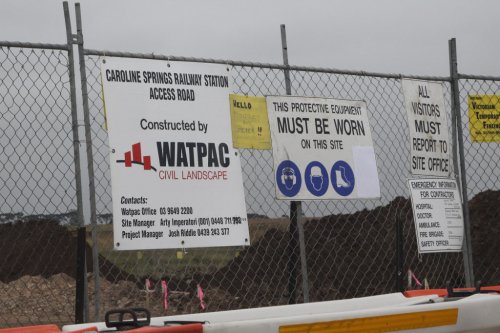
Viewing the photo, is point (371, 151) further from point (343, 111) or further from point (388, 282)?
point (388, 282)

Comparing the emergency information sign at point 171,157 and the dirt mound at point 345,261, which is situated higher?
the emergency information sign at point 171,157

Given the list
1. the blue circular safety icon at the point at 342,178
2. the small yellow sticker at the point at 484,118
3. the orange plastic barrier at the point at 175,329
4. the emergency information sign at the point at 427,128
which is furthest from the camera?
the small yellow sticker at the point at 484,118

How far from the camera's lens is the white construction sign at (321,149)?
746 cm

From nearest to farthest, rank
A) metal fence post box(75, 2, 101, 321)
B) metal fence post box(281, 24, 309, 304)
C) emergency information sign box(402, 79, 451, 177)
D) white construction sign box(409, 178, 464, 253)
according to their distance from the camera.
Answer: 1. metal fence post box(75, 2, 101, 321)
2. metal fence post box(281, 24, 309, 304)
3. white construction sign box(409, 178, 464, 253)
4. emergency information sign box(402, 79, 451, 177)

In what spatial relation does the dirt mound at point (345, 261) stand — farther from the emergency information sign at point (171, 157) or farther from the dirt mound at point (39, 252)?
the emergency information sign at point (171, 157)

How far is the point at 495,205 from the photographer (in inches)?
701

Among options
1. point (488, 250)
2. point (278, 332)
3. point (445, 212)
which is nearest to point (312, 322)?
point (278, 332)

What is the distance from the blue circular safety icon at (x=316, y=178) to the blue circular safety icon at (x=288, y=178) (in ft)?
0.29

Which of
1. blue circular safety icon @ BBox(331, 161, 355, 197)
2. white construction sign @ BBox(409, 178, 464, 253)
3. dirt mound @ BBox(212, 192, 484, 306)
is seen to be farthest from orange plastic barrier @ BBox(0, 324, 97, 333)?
dirt mound @ BBox(212, 192, 484, 306)

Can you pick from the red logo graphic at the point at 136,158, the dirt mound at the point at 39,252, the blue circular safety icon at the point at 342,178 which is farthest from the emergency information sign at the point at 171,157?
the dirt mound at the point at 39,252

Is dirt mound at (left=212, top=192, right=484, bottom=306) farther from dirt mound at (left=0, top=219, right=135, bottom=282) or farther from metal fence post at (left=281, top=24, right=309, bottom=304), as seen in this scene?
metal fence post at (left=281, top=24, right=309, bottom=304)

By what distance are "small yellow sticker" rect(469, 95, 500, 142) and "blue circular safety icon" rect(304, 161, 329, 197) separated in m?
1.96

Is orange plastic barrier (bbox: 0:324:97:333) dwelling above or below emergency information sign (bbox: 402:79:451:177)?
below

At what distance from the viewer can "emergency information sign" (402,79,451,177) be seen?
27.8ft
